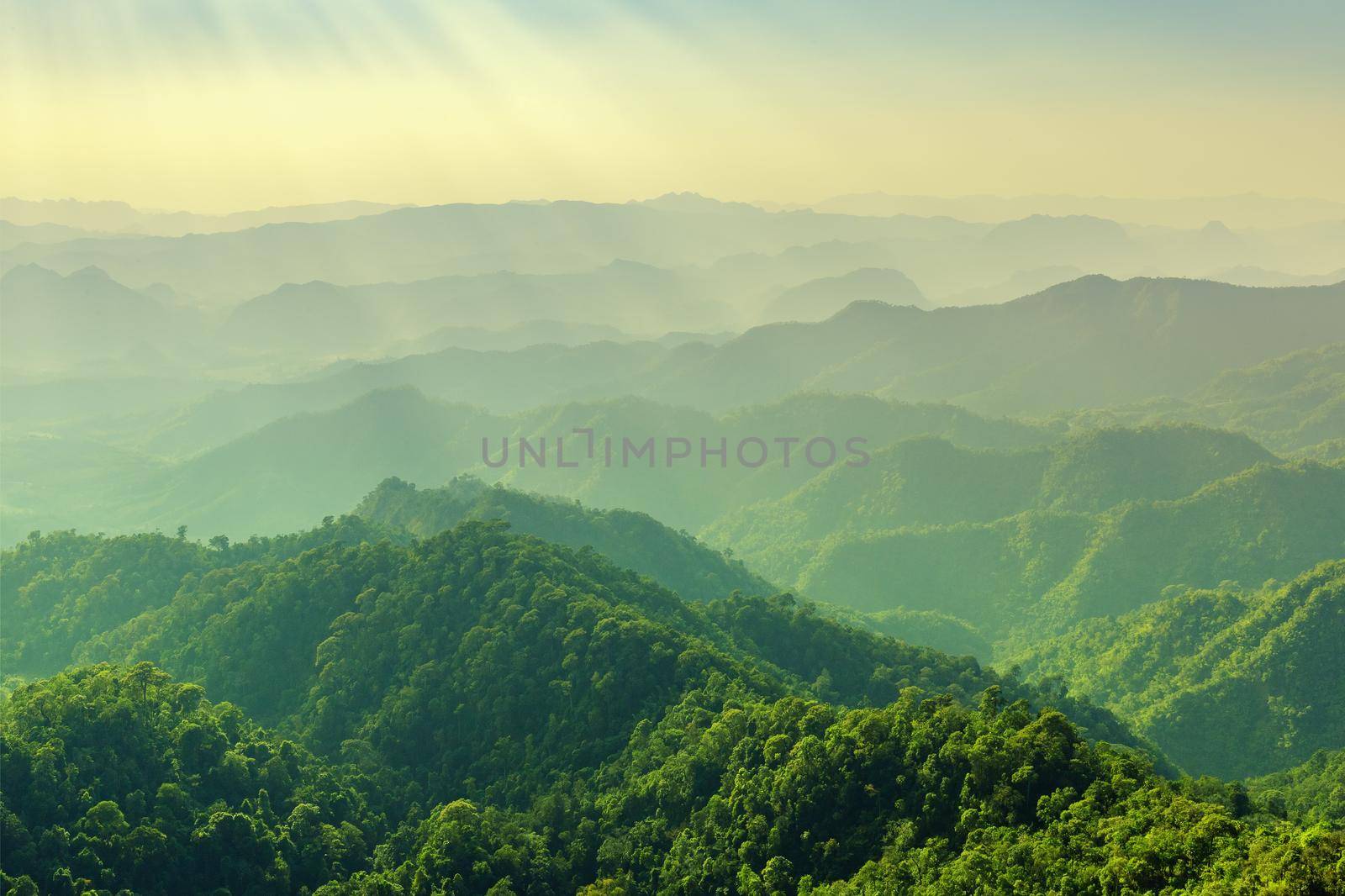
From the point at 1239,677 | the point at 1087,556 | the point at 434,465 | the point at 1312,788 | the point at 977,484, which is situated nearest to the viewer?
the point at 1312,788

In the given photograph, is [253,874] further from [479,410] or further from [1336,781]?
[479,410]

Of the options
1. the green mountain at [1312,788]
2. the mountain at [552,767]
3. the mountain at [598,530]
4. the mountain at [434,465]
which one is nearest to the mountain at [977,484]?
the mountain at [434,465]

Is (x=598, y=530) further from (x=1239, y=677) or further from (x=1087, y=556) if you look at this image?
(x=1087, y=556)

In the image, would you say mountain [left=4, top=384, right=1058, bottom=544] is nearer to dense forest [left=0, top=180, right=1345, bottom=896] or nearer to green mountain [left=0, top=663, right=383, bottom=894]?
dense forest [left=0, top=180, right=1345, bottom=896]

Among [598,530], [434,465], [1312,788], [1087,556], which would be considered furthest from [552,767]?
[434,465]

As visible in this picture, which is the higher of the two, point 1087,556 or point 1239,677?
point 1087,556

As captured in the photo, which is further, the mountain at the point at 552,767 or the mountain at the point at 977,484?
the mountain at the point at 977,484

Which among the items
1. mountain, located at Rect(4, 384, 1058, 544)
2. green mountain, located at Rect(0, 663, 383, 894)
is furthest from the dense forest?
mountain, located at Rect(4, 384, 1058, 544)

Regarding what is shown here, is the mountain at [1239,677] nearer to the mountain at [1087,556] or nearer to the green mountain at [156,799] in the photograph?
the mountain at [1087,556]
